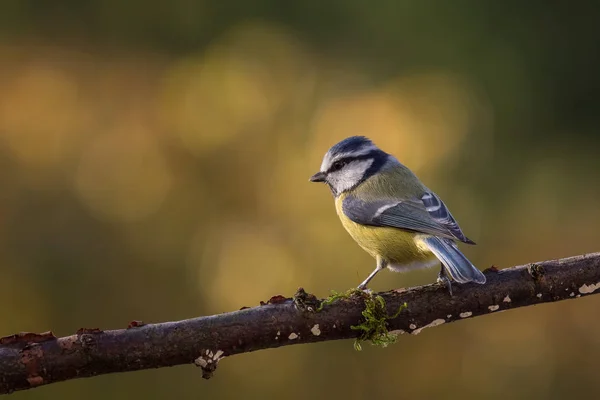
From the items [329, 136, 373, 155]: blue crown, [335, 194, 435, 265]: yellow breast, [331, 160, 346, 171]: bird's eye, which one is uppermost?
[329, 136, 373, 155]: blue crown

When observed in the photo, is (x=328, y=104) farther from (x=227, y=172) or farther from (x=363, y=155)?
(x=363, y=155)

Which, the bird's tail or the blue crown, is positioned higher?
the blue crown

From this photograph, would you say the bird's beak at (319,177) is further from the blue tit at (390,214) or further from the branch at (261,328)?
the branch at (261,328)

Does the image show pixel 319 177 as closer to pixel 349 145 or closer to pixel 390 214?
pixel 349 145

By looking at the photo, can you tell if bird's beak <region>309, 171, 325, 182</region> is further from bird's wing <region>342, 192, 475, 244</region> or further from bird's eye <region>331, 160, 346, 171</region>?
bird's wing <region>342, 192, 475, 244</region>

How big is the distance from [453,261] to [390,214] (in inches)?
13.7

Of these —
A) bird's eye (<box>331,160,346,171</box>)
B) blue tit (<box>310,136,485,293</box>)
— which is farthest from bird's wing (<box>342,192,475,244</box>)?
bird's eye (<box>331,160,346,171</box>)

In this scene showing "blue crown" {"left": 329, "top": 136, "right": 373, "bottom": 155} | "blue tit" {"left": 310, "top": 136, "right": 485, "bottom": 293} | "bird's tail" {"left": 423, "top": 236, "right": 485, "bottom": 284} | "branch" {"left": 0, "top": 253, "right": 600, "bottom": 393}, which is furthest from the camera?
"blue crown" {"left": 329, "top": 136, "right": 373, "bottom": 155}

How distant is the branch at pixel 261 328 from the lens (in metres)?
1.32

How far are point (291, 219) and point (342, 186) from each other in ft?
4.03

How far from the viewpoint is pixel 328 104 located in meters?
3.73

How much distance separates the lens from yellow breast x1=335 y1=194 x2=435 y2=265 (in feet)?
6.13

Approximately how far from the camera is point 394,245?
1896 mm

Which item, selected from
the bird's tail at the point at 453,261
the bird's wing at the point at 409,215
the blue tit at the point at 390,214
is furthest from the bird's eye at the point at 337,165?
the bird's tail at the point at 453,261
